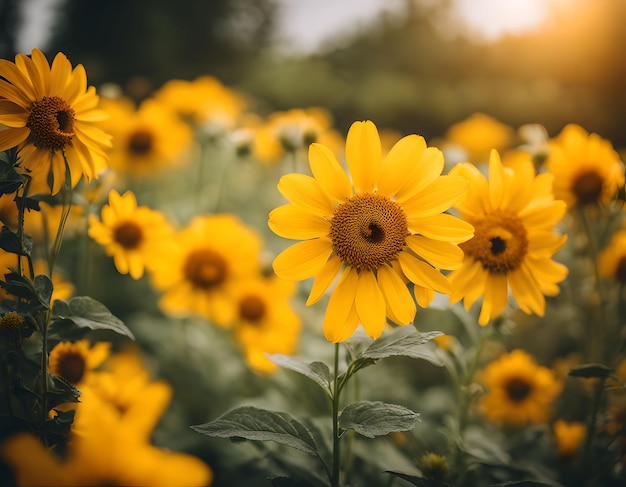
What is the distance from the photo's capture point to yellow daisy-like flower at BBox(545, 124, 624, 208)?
62.7 inches

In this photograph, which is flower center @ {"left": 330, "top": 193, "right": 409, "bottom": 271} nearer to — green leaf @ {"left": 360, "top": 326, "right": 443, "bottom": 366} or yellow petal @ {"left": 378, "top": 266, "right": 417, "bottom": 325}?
yellow petal @ {"left": 378, "top": 266, "right": 417, "bottom": 325}

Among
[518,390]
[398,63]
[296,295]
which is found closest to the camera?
[518,390]

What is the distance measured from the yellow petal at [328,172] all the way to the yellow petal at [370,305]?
7.1 inches

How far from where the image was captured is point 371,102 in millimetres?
7277

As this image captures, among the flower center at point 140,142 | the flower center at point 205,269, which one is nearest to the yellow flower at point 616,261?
the flower center at point 205,269

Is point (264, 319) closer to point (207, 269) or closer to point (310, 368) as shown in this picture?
point (207, 269)

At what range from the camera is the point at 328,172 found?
102 cm

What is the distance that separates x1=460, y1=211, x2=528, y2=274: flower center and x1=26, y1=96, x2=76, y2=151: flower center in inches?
35.9

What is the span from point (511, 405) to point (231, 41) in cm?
1258

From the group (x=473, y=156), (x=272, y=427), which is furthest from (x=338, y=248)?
(x=473, y=156)

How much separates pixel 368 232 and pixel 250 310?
118 cm

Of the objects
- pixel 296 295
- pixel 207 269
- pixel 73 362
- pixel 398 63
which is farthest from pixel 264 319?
pixel 398 63

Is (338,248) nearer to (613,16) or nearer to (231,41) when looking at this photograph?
(613,16)

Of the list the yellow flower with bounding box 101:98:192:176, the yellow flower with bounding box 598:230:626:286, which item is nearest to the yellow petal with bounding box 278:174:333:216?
the yellow flower with bounding box 598:230:626:286
